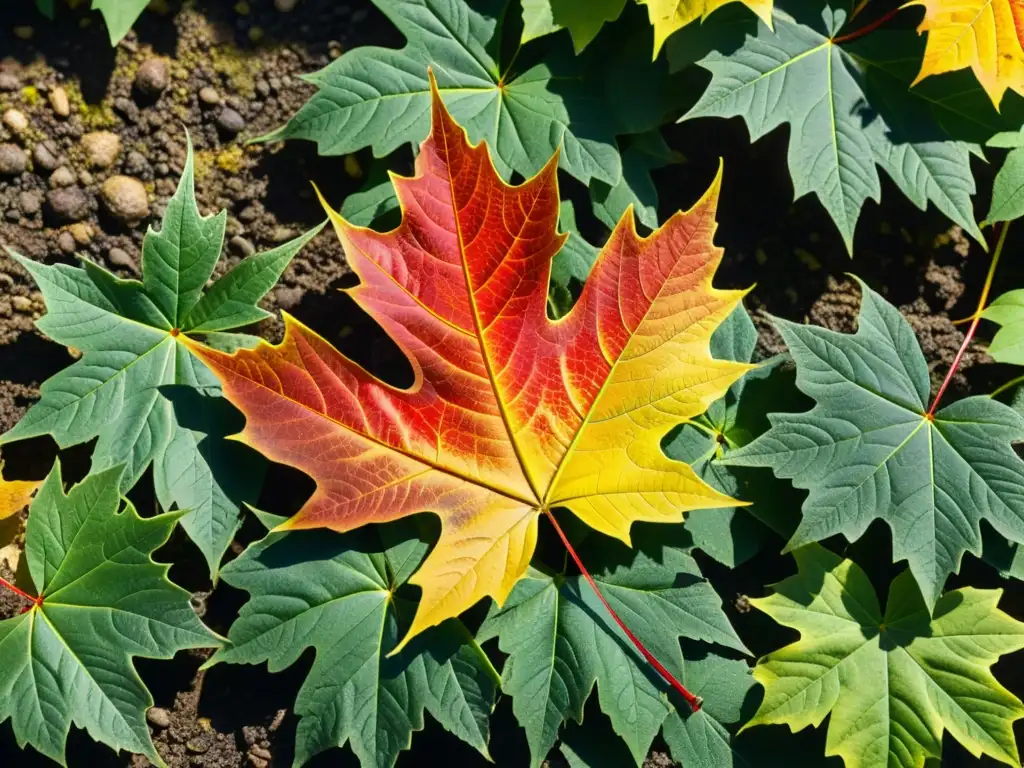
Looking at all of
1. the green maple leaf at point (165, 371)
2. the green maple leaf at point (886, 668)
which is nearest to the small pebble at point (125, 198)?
the green maple leaf at point (165, 371)

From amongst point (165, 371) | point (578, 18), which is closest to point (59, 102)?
point (165, 371)

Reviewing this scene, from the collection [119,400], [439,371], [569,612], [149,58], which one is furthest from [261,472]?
[149,58]

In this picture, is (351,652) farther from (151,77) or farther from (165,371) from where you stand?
(151,77)

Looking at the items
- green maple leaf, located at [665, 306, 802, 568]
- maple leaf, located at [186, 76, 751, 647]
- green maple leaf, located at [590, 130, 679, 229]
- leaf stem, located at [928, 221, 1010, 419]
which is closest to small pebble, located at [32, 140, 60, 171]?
maple leaf, located at [186, 76, 751, 647]

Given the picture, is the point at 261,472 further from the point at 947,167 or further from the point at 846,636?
the point at 947,167

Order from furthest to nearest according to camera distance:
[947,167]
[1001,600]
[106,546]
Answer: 1. [1001,600]
2. [947,167]
3. [106,546]

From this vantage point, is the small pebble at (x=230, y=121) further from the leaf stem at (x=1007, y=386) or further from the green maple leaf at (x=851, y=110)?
the leaf stem at (x=1007, y=386)
